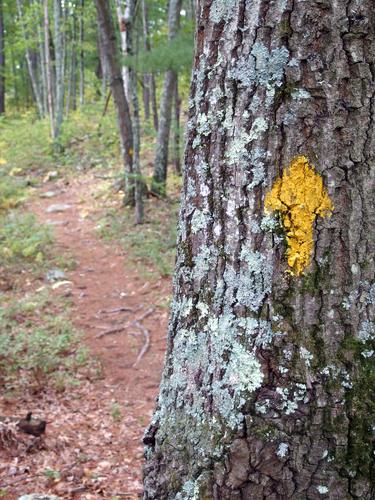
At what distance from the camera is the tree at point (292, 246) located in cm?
148

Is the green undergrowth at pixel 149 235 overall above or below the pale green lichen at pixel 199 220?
below

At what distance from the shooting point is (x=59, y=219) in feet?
39.7

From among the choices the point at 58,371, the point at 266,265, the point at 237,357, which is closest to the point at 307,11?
the point at 266,265

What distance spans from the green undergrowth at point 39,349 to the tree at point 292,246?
402cm

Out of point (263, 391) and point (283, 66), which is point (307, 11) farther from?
point (263, 391)

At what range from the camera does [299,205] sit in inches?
60.3

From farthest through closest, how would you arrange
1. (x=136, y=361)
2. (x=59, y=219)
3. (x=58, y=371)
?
(x=59, y=219) < (x=136, y=361) < (x=58, y=371)

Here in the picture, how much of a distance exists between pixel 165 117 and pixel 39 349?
24.7ft

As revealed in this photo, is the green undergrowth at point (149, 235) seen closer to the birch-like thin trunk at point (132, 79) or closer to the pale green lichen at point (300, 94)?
the birch-like thin trunk at point (132, 79)

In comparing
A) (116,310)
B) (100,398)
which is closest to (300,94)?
(100,398)

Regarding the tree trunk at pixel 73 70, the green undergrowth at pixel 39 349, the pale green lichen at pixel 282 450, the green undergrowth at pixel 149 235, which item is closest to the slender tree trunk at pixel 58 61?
the tree trunk at pixel 73 70

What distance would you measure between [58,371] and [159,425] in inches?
162

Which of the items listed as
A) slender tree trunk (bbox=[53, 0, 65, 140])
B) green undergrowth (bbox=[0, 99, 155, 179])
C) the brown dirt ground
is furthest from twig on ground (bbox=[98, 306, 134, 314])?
slender tree trunk (bbox=[53, 0, 65, 140])

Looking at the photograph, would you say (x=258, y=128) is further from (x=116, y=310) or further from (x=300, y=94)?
(x=116, y=310)
